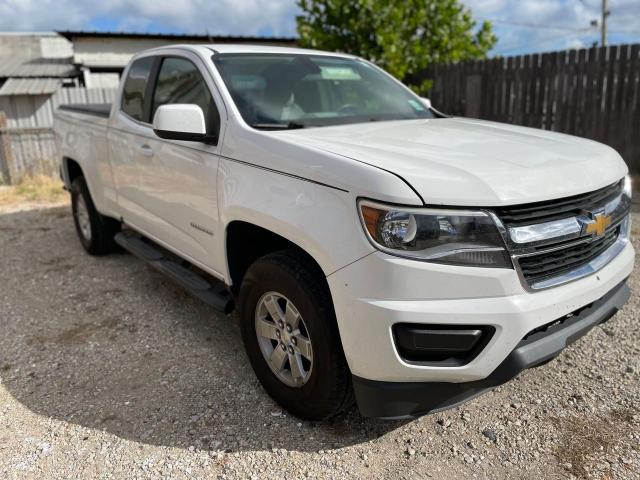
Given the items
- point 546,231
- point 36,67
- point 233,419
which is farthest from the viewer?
point 36,67

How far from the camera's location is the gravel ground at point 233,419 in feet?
8.07

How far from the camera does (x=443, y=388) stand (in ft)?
7.22

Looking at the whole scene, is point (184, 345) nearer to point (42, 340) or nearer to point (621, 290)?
point (42, 340)

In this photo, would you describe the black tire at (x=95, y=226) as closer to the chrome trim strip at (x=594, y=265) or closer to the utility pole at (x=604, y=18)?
the chrome trim strip at (x=594, y=265)

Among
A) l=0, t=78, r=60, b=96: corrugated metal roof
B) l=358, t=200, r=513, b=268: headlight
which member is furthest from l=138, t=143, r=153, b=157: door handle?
l=0, t=78, r=60, b=96: corrugated metal roof

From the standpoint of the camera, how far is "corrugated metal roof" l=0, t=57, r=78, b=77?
19.2 metres

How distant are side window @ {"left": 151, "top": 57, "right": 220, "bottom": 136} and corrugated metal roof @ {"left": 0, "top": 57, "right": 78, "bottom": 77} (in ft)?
57.1

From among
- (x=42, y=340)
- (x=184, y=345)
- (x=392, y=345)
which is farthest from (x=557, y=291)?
(x=42, y=340)

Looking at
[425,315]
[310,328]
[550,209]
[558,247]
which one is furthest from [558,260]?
[310,328]

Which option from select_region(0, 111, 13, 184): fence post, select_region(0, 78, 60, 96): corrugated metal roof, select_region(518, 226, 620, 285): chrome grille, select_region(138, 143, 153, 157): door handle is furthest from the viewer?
select_region(0, 78, 60, 96): corrugated metal roof

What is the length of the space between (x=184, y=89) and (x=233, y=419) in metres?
2.12

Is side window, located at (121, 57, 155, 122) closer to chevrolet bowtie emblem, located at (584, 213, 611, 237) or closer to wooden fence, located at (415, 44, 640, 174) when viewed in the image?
chevrolet bowtie emblem, located at (584, 213, 611, 237)

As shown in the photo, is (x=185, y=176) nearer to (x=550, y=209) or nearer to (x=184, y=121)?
(x=184, y=121)

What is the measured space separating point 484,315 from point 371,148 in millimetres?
891
